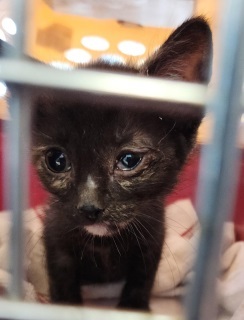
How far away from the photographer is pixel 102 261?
1.16 m

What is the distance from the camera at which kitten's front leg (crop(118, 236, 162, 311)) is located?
1.17m

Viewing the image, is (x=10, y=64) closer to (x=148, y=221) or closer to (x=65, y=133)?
(x=65, y=133)

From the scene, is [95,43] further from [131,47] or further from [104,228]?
[104,228]

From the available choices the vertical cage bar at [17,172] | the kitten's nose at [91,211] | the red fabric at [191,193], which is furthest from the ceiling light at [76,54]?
the vertical cage bar at [17,172]

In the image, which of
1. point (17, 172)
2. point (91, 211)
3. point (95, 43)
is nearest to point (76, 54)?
point (95, 43)

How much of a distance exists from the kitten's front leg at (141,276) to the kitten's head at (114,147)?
0.53ft

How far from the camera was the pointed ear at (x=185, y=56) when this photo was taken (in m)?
0.92

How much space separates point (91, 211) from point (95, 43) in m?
1.24

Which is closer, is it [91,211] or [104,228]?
[91,211]

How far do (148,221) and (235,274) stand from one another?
30 centimetres

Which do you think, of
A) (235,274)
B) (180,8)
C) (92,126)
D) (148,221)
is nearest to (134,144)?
(92,126)

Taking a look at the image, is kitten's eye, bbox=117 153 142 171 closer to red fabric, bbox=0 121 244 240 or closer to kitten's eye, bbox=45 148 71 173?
kitten's eye, bbox=45 148 71 173

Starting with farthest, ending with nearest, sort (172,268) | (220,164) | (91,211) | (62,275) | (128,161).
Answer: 1. (172,268)
2. (62,275)
3. (128,161)
4. (91,211)
5. (220,164)

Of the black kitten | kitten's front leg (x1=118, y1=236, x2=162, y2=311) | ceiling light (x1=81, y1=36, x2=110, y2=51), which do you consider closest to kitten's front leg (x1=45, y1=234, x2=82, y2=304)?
the black kitten
